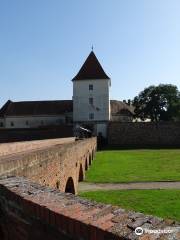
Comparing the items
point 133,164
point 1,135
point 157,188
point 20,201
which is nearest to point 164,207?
point 157,188

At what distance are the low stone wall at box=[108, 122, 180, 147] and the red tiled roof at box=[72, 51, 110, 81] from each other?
7943 mm

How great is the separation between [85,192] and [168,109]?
50669mm

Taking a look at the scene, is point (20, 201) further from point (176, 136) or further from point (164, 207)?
point (176, 136)

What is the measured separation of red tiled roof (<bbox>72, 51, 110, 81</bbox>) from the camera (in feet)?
189

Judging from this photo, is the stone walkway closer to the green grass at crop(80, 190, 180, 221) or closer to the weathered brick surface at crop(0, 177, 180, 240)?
the green grass at crop(80, 190, 180, 221)

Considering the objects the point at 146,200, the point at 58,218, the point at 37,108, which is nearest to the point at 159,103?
the point at 37,108

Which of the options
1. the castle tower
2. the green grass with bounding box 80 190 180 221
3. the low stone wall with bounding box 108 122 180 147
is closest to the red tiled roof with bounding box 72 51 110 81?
the castle tower

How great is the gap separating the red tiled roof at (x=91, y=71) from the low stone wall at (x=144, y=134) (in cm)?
794

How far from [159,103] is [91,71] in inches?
556

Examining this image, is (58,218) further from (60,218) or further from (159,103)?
(159,103)

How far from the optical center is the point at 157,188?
57.9 ft

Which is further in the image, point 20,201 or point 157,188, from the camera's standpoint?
point 157,188

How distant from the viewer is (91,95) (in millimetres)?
57750

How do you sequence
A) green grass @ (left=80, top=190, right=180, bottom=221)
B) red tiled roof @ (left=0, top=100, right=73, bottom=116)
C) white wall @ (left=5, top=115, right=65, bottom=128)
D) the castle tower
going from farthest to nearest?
red tiled roof @ (left=0, top=100, right=73, bottom=116) → white wall @ (left=5, top=115, right=65, bottom=128) → the castle tower → green grass @ (left=80, top=190, right=180, bottom=221)
